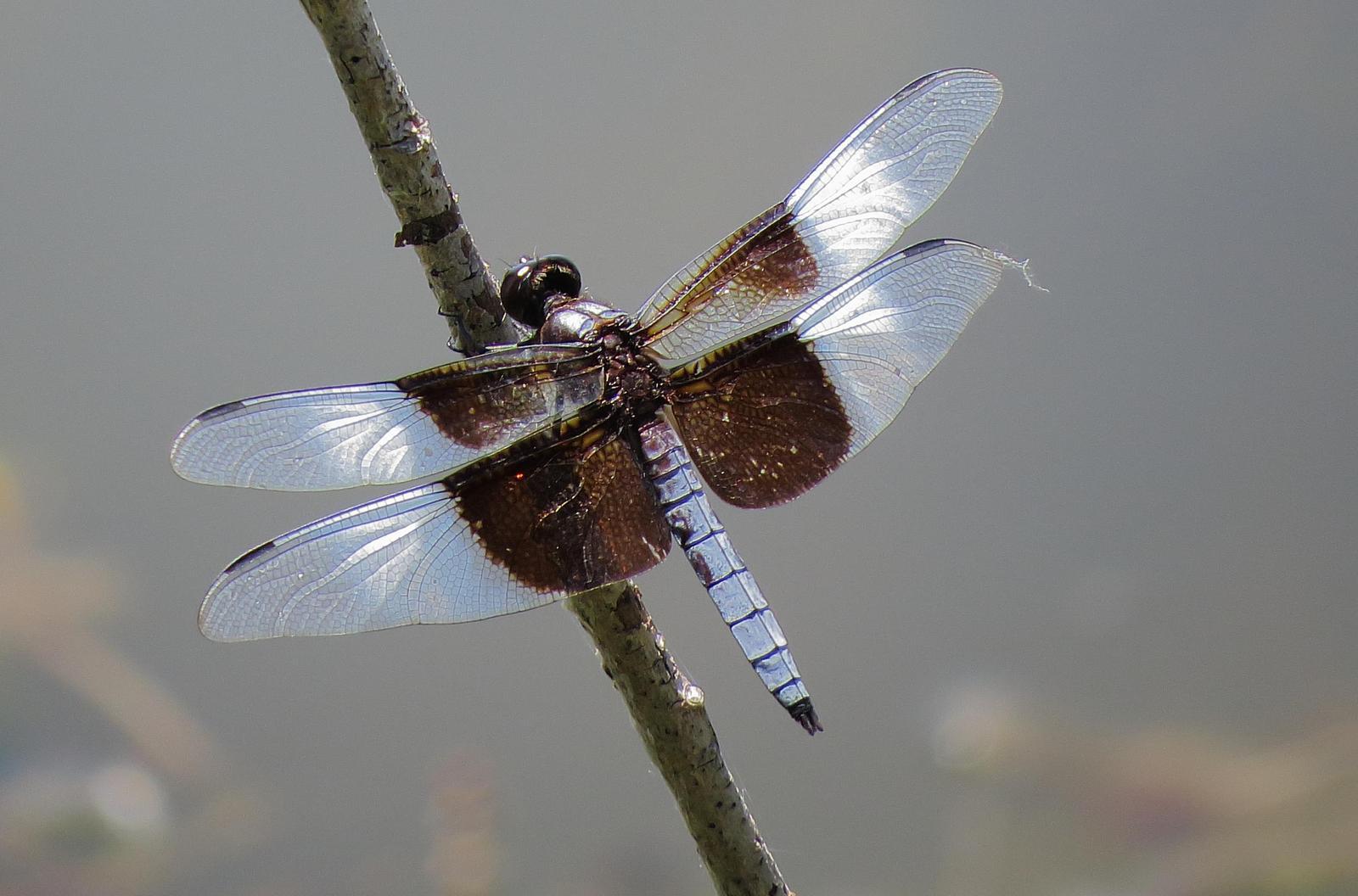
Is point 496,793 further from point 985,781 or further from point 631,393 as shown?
point 631,393

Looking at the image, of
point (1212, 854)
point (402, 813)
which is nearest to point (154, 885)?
point (402, 813)

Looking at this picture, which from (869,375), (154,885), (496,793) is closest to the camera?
(869,375)

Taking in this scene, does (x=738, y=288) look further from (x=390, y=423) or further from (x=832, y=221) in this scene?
(x=390, y=423)

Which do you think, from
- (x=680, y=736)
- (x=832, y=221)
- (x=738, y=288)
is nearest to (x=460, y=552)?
(x=680, y=736)

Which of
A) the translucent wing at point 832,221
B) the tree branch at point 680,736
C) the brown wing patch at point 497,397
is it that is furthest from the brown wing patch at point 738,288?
the tree branch at point 680,736

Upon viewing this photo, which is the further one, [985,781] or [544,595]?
[985,781]

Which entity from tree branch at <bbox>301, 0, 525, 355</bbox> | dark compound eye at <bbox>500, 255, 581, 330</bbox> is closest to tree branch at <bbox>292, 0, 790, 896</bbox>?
tree branch at <bbox>301, 0, 525, 355</bbox>

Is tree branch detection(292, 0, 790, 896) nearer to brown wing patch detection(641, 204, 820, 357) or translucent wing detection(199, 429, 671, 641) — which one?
translucent wing detection(199, 429, 671, 641)
